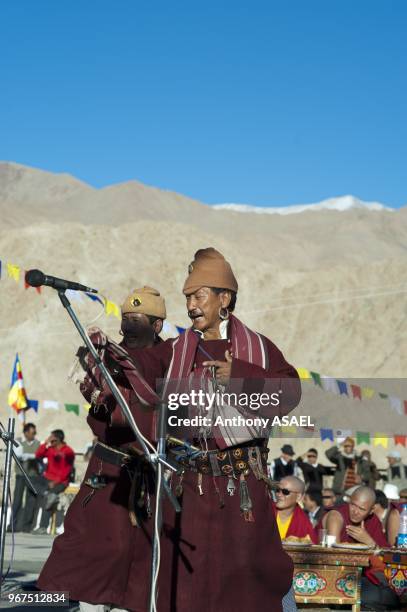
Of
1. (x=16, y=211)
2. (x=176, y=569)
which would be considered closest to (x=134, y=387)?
(x=176, y=569)

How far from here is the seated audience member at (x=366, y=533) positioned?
8891 millimetres

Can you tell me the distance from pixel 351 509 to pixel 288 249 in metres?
92.6

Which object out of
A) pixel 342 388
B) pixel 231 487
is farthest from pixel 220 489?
pixel 342 388

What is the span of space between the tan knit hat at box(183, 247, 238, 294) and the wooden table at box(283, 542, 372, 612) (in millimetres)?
3835

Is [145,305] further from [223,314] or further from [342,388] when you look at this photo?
[342,388]

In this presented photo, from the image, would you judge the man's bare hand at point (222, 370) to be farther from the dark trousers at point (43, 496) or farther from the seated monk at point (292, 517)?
the dark trousers at point (43, 496)

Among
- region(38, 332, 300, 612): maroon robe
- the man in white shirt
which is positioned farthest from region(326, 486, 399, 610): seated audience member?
the man in white shirt

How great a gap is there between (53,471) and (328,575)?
9446 mm

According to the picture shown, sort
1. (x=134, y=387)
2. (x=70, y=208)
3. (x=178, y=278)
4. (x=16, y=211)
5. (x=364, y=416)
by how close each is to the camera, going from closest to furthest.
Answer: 1. (x=134, y=387)
2. (x=364, y=416)
3. (x=178, y=278)
4. (x=16, y=211)
5. (x=70, y=208)

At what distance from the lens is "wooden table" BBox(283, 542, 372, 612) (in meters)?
Answer: 8.66

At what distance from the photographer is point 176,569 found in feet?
16.4

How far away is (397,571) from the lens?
8.71 m

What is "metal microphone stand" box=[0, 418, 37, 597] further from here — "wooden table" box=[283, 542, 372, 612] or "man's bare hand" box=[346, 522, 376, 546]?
"man's bare hand" box=[346, 522, 376, 546]

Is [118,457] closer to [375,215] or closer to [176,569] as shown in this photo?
[176,569]
